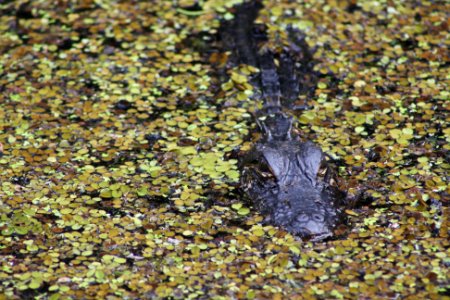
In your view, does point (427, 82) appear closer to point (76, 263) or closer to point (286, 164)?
point (286, 164)

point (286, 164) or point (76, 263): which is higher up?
point (286, 164)

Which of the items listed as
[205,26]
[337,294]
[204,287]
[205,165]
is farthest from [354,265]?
[205,26]

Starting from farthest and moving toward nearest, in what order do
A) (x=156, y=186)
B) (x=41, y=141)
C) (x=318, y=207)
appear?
(x=41, y=141) < (x=156, y=186) < (x=318, y=207)

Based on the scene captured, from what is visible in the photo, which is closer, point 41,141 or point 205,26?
point 41,141

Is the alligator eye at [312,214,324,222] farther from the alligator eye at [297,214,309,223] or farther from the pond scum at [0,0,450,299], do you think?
the pond scum at [0,0,450,299]

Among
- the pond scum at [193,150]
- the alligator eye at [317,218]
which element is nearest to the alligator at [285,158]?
the alligator eye at [317,218]
